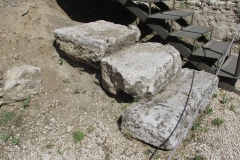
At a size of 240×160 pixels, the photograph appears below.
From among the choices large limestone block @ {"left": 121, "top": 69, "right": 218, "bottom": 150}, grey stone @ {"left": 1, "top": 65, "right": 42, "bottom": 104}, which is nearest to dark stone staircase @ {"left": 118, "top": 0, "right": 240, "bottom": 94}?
large limestone block @ {"left": 121, "top": 69, "right": 218, "bottom": 150}

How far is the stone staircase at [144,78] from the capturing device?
129 inches

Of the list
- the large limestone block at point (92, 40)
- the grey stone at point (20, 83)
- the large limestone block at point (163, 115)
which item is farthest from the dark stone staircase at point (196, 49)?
the grey stone at point (20, 83)

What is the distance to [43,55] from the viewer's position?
4.48 metres

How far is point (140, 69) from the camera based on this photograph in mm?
3711

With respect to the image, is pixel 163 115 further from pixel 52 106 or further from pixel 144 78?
pixel 52 106

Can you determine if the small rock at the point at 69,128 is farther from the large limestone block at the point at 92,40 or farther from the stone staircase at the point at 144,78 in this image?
the large limestone block at the point at 92,40

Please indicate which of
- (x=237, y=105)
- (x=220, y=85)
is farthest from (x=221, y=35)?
(x=237, y=105)

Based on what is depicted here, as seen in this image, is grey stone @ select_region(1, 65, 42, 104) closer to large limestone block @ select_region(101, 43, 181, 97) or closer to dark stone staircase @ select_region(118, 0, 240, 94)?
large limestone block @ select_region(101, 43, 181, 97)

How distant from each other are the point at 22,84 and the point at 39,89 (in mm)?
333

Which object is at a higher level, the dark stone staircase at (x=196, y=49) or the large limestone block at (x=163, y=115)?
the dark stone staircase at (x=196, y=49)

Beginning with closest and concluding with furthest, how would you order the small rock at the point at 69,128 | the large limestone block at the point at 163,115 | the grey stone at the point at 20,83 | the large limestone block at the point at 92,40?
the large limestone block at the point at 163,115
the small rock at the point at 69,128
the grey stone at the point at 20,83
the large limestone block at the point at 92,40

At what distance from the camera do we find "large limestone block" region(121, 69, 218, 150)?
3.20 metres

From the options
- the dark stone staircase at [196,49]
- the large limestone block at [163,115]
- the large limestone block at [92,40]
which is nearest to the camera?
the large limestone block at [163,115]

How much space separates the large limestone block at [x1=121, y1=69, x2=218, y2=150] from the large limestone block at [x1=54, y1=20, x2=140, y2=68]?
1.04 metres
